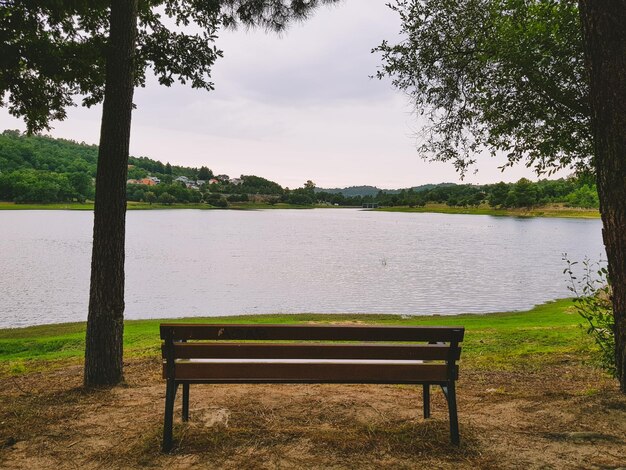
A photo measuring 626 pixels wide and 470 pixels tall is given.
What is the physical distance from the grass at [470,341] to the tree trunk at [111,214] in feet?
11.0

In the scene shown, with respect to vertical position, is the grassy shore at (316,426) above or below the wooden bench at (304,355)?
below

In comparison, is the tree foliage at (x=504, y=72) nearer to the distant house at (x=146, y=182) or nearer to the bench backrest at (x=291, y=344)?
the bench backrest at (x=291, y=344)

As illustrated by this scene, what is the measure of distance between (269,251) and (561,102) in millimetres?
44963

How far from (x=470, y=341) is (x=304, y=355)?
9095mm

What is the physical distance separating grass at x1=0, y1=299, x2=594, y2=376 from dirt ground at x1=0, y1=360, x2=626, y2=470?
2.92 m

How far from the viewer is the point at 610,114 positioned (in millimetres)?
4320

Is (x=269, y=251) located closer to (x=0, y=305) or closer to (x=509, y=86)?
(x=0, y=305)

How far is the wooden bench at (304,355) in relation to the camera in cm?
396

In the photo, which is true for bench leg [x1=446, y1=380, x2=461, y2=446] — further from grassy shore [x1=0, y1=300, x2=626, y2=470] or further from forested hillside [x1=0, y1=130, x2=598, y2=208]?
forested hillside [x1=0, y1=130, x2=598, y2=208]

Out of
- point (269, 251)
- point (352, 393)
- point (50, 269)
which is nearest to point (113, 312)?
point (352, 393)

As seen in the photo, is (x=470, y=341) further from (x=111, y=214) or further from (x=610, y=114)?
(x=111, y=214)

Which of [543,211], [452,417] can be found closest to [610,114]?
[452,417]

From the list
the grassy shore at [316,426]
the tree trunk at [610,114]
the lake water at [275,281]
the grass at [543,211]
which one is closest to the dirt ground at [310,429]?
the grassy shore at [316,426]

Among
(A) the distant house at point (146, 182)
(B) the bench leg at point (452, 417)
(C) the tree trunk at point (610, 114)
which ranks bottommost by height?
(B) the bench leg at point (452, 417)
